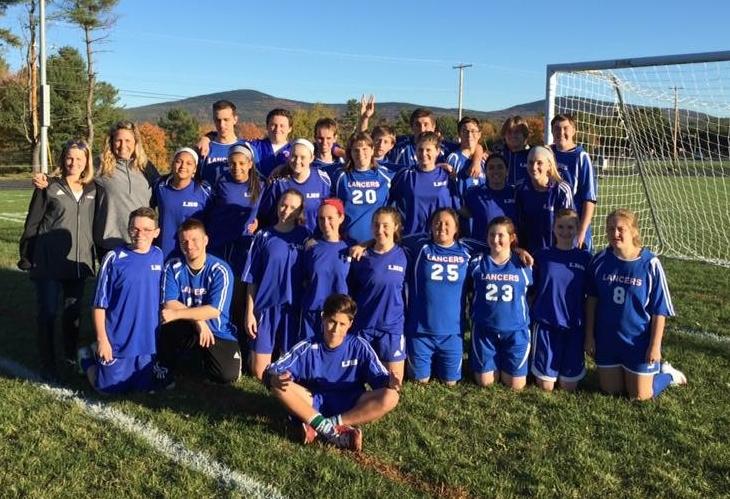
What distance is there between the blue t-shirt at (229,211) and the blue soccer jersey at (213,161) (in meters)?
0.25

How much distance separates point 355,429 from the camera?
3506mm

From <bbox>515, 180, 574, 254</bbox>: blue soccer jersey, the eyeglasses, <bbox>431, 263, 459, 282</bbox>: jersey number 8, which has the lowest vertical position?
<bbox>431, 263, 459, 282</bbox>: jersey number 8

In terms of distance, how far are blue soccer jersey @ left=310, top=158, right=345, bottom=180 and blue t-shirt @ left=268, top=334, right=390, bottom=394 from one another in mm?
1714

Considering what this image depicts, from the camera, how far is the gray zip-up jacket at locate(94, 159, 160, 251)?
4852 millimetres

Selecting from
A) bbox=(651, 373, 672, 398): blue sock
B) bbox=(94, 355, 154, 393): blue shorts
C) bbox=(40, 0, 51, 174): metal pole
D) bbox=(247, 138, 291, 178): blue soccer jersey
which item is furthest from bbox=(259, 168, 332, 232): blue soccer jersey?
bbox=(40, 0, 51, 174): metal pole

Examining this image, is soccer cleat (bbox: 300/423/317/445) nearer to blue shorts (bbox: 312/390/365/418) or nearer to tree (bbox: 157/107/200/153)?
blue shorts (bbox: 312/390/365/418)

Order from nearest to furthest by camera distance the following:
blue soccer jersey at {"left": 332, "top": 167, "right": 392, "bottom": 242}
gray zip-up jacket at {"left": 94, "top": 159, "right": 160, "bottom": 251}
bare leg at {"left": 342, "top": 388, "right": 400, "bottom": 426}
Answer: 1. bare leg at {"left": 342, "top": 388, "right": 400, "bottom": 426}
2. gray zip-up jacket at {"left": 94, "top": 159, "right": 160, "bottom": 251}
3. blue soccer jersey at {"left": 332, "top": 167, "right": 392, "bottom": 242}

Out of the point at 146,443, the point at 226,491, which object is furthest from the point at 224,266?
the point at 226,491

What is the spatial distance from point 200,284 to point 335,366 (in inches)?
50.5

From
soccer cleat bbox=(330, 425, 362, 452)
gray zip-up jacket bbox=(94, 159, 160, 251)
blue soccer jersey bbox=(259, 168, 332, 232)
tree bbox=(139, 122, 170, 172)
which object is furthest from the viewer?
tree bbox=(139, 122, 170, 172)

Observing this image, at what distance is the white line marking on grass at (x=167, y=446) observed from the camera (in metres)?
3.07

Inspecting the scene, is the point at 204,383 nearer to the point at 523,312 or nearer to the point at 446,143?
the point at 523,312

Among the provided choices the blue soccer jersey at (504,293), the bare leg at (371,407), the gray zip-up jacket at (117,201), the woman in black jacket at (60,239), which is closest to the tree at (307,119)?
the gray zip-up jacket at (117,201)

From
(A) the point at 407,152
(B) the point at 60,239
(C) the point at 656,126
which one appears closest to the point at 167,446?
Answer: (B) the point at 60,239
